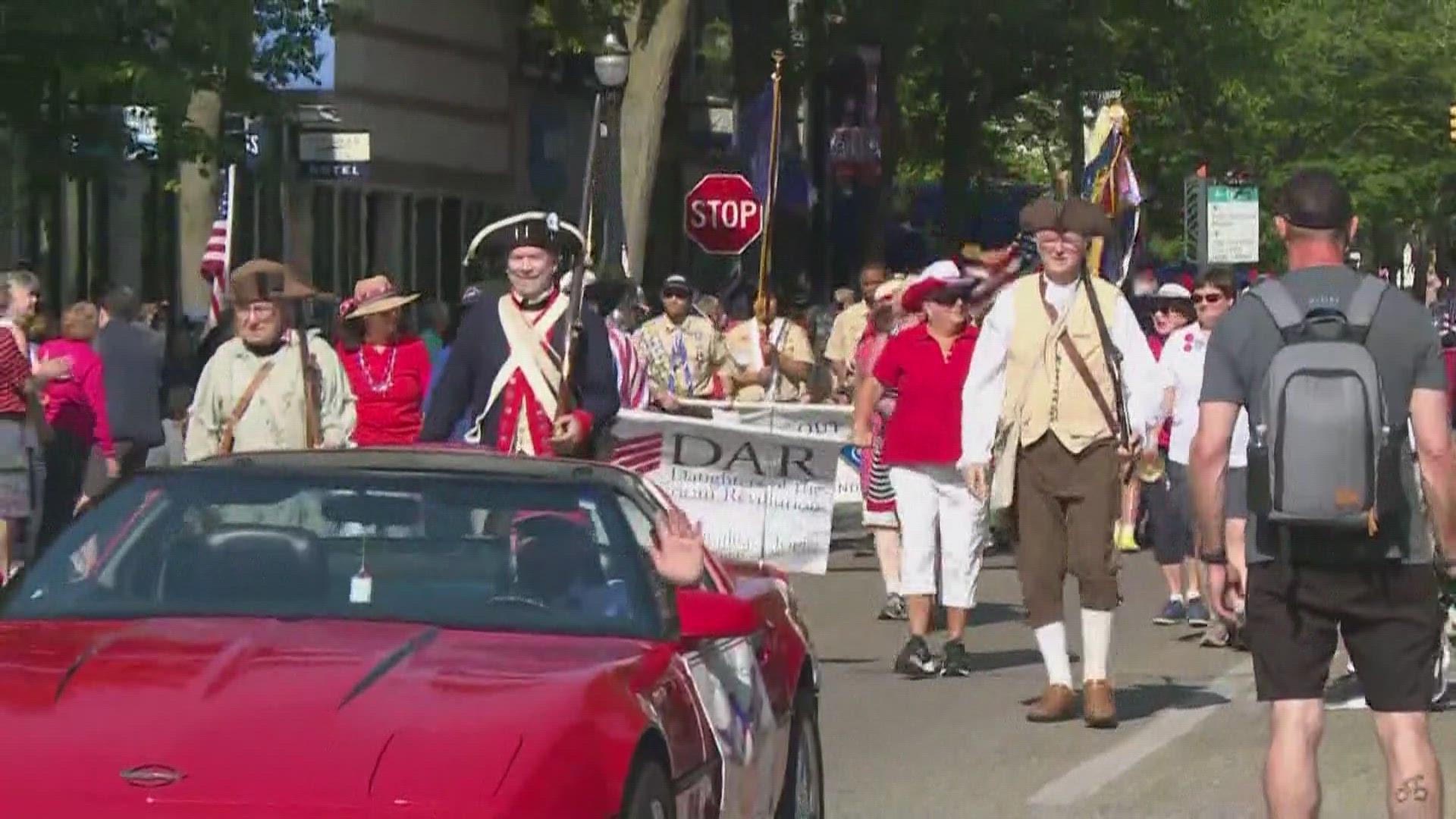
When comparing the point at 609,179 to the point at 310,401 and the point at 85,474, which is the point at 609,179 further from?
the point at 310,401

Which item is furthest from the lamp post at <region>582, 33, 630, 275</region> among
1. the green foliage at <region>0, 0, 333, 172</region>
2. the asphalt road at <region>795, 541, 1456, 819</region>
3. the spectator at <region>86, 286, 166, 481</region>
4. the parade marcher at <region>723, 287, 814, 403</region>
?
the asphalt road at <region>795, 541, 1456, 819</region>

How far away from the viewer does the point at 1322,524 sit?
788cm

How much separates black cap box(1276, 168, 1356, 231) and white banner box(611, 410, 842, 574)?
7.76 m

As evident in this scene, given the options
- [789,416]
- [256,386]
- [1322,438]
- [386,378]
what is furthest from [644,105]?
[1322,438]

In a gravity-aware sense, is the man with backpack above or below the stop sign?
below

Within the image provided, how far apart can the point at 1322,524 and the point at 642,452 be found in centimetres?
824

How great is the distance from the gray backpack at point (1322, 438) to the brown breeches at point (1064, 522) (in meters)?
4.84

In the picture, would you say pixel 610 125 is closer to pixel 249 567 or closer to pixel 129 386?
pixel 129 386

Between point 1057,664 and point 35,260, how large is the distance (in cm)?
1899

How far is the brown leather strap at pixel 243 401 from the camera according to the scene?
12844 millimetres

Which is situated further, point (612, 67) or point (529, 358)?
point (612, 67)

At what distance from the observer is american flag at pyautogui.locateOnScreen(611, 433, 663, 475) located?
15.9 meters

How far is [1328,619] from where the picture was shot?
813 centimetres

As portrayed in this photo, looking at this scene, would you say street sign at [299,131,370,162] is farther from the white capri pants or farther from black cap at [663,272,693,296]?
the white capri pants
